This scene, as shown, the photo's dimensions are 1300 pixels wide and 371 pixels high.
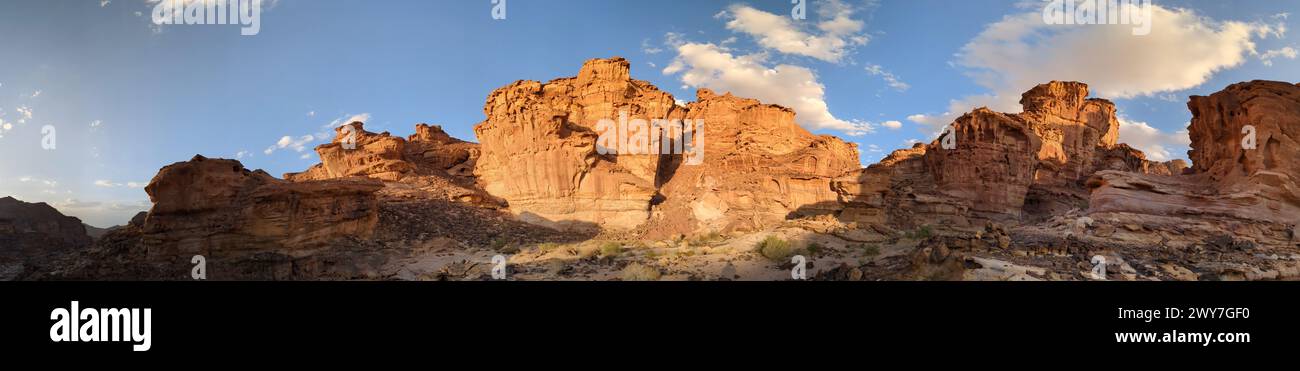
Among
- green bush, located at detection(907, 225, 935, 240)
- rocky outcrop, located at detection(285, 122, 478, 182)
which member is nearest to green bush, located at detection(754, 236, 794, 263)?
green bush, located at detection(907, 225, 935, 240)

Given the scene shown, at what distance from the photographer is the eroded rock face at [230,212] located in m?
16.5

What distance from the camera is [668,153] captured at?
35.4m

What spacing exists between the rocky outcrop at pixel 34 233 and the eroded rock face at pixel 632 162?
18.8m

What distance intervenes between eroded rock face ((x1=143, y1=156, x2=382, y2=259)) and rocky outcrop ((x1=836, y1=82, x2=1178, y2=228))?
20.9 m

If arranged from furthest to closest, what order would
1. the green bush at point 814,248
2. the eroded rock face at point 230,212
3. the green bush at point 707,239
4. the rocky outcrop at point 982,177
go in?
the rocky outcrop at point 982,177 → the green bush at point 707,239 → the green bush at point 814,248 → the eroded rock face at point 230,212

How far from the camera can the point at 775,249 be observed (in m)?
18.7

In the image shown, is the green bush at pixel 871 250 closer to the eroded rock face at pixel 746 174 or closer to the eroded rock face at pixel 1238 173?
the eroded rock face at pixel 746 174

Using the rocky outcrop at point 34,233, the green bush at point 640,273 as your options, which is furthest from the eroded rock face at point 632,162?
the rocky outcrop at point 34,233

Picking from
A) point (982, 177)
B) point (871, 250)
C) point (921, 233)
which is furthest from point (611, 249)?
point (982, 177)

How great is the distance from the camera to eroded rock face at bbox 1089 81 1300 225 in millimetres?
16547

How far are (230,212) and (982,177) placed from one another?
3293 cm
